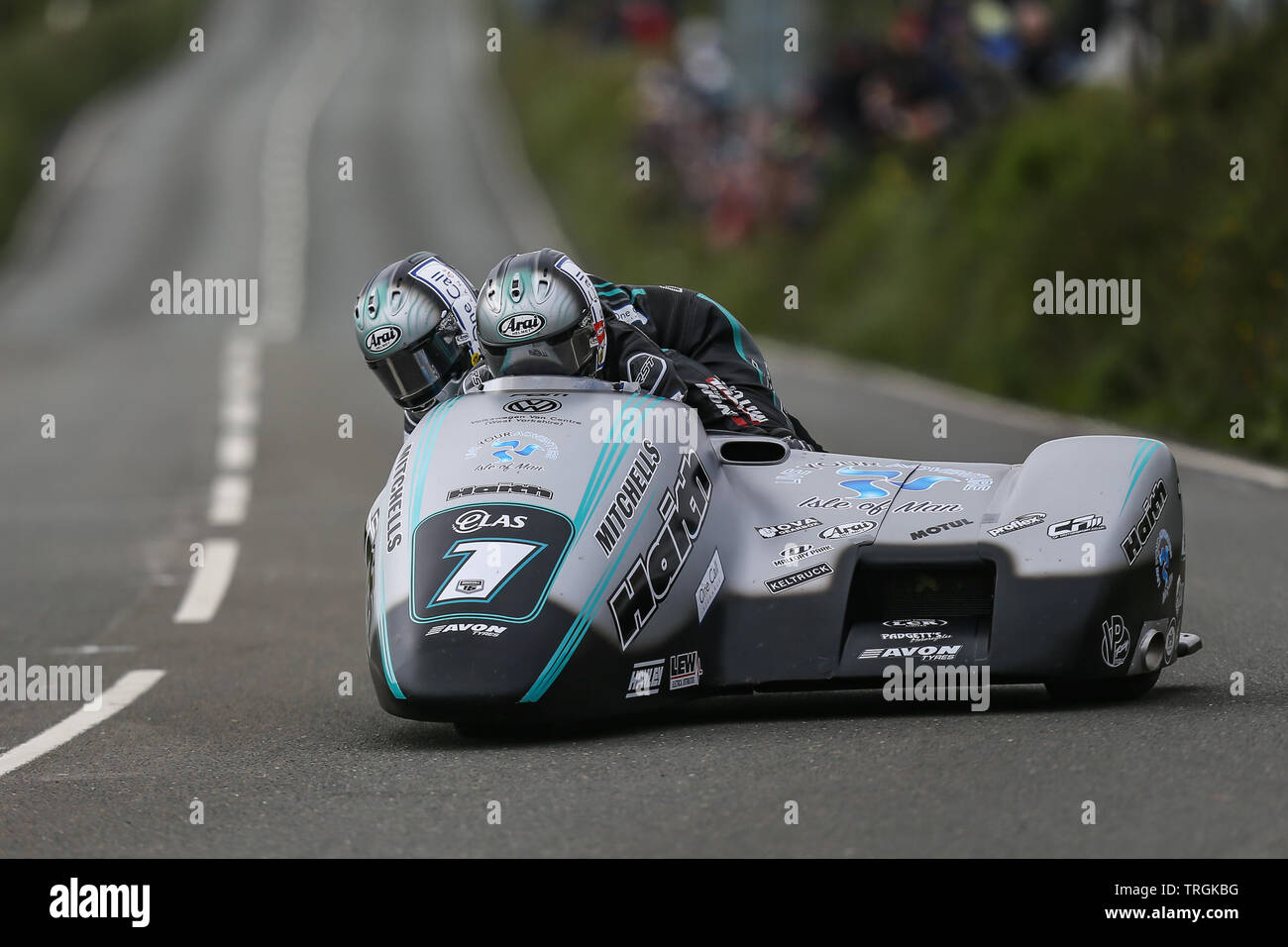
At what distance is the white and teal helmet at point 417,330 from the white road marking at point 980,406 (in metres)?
7.94

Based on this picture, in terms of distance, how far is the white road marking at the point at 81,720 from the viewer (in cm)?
776

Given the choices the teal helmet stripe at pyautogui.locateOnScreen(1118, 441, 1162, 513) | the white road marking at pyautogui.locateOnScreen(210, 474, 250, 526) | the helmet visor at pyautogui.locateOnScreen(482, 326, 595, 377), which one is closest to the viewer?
the teal helmet stripe at pyautogui.locateOnScreen(1118, 441, 1162, 513)

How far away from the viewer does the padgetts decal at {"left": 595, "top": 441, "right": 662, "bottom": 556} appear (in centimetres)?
732

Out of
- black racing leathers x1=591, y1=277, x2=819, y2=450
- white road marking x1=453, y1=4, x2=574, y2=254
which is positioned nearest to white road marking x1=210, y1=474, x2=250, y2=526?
black racing leathers x1=591, y1=277, x2=819, y2=450

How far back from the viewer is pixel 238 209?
180 ft

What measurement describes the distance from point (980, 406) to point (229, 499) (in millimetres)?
7890

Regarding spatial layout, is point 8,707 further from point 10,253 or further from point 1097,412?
point 10,253

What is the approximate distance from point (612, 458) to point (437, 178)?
50274mm

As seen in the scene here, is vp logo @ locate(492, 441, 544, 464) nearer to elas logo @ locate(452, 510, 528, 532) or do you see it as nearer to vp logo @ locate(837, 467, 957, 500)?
elas logo @ locate(452, 510, 528, 532)

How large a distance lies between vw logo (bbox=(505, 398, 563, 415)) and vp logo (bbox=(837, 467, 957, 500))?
1.09 metres

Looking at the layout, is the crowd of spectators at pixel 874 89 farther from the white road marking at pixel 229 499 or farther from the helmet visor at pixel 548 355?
the helmet visor at pixel 548 355

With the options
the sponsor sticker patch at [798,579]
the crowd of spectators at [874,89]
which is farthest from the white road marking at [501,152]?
the sponsor sticker patch at [798,579]

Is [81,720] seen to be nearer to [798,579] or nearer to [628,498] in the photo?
[628,498]

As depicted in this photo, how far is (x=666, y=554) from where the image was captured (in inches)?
294
